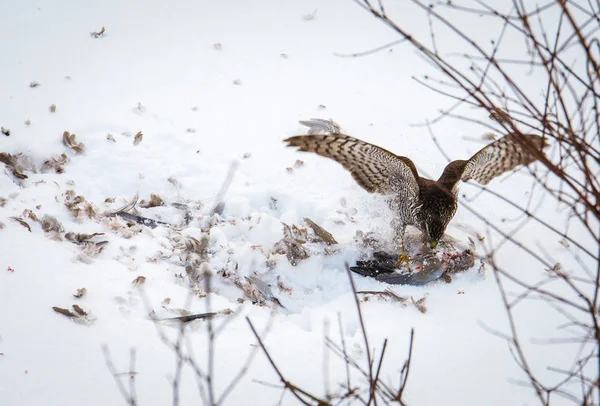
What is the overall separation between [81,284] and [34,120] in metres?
2.11

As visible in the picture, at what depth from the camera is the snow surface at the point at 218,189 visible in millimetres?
2643

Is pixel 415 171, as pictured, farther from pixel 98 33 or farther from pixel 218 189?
pixel 98 33

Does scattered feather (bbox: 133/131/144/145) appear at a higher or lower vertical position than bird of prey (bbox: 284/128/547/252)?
lower

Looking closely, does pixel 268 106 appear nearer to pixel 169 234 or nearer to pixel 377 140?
pixel 377 140

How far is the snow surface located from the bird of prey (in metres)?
0.43

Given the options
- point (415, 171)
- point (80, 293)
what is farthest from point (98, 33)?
point (415, 171)

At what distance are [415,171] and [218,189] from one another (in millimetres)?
1597

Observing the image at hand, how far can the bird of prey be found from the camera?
10.4ft

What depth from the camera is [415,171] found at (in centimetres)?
328

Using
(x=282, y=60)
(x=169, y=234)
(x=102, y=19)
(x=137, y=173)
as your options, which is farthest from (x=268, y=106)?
(x=102, y=19)

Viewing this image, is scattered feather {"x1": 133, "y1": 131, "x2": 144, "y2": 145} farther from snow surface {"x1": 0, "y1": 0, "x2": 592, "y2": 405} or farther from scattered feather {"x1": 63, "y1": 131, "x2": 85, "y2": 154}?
scattered feather {"x1": 63, "y1": 131, "x2": 85, "y2": 154}

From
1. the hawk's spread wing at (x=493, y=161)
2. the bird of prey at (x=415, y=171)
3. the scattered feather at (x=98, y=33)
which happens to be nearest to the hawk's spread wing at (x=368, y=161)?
the bird of prey at (x=415, y=171)

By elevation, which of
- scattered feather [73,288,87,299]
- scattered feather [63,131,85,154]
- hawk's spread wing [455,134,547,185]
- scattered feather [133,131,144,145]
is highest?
hawk's spread wing [455,134,547,185]

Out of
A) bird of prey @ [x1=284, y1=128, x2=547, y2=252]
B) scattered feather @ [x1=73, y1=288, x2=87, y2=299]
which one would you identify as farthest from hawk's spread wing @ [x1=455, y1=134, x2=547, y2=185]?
scattered feather @ [x1=73, y1=288, x2=87, y2=299]
